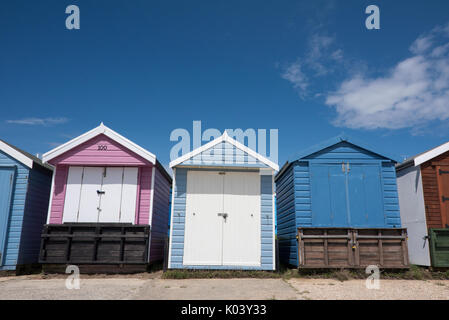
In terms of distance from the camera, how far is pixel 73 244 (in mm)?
8703

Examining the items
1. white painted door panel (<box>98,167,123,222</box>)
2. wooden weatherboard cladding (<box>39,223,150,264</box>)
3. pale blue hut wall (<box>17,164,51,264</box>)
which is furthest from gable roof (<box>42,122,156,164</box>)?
wooden weatherboard cladding (<box>39,223,150,264</box>)

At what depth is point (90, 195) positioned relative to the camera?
375 inches

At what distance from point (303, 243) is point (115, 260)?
4986 millimetres

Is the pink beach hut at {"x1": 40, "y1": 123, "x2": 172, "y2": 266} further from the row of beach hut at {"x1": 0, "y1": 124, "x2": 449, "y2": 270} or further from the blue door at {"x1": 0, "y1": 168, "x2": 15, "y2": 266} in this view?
the blue door at {"x1": 0, "y1": 168, "x2": 15, "y2": 266}

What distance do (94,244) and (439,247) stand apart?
9.55 metres

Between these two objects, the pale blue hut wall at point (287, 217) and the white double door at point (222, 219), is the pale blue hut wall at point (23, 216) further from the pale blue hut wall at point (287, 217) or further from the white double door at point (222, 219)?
the pale blue hut wall at point (287, 217)

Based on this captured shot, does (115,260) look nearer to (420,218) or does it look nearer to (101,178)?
(101,178)

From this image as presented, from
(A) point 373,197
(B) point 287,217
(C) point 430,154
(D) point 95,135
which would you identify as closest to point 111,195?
(D) point 95,135

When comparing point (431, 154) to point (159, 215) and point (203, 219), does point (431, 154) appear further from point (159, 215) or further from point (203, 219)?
point (159, 215)

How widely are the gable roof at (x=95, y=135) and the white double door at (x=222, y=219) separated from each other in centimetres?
152

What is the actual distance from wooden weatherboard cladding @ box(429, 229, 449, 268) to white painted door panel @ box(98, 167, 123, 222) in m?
8.98
